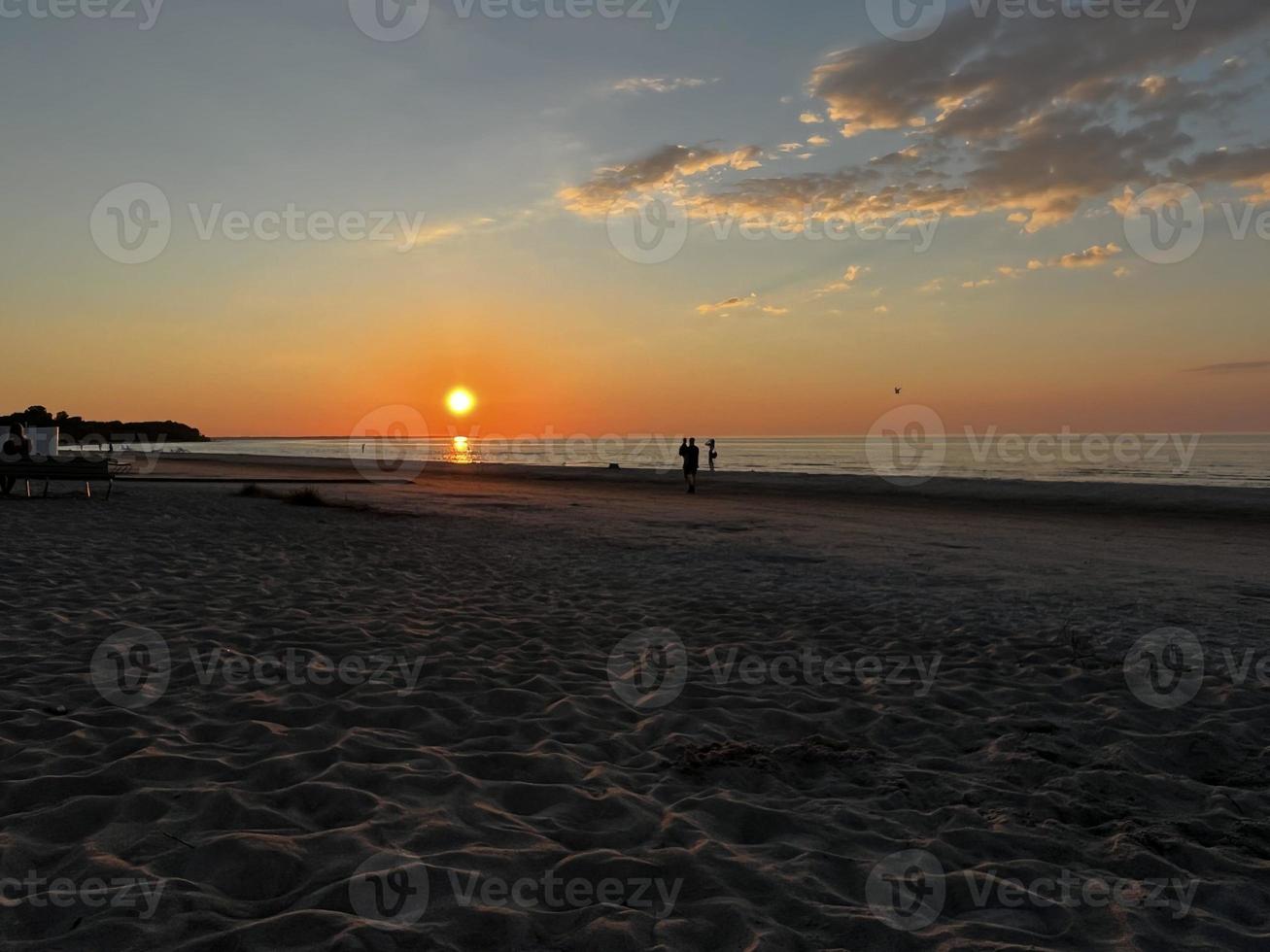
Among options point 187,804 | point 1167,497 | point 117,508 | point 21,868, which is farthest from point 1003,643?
point 1167,497

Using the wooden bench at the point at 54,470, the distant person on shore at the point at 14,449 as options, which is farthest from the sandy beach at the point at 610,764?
the distant person on shore at the point at 14,449

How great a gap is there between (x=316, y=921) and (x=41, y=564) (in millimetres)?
10227

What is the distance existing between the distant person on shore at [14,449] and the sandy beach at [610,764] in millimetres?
11043

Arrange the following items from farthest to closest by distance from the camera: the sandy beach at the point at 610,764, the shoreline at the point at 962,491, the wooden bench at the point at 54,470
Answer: the shoreline at the point at 962,491 < the wooden bench at the point at 54,470 < the sandy beach at the point at 610,764

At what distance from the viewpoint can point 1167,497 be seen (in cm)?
3459

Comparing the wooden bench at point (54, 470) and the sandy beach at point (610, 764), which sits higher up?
the wooden bench at point (54, 470)

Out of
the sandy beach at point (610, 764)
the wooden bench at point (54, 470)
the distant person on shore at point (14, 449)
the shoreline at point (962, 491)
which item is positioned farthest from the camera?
the shoreline at point (962, 491)

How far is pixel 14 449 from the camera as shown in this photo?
70.3ft

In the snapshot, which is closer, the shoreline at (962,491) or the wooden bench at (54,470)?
the wooden bench at (54,470)

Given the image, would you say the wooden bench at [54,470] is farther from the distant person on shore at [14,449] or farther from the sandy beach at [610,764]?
the sandy beach at [610,764]

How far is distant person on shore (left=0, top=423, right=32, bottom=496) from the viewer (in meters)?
20.4

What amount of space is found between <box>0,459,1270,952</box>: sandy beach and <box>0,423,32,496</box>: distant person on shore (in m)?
11.0

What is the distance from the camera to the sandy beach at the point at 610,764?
3.45 metres

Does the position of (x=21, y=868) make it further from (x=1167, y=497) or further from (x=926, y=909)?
(x=1167, y=497)
